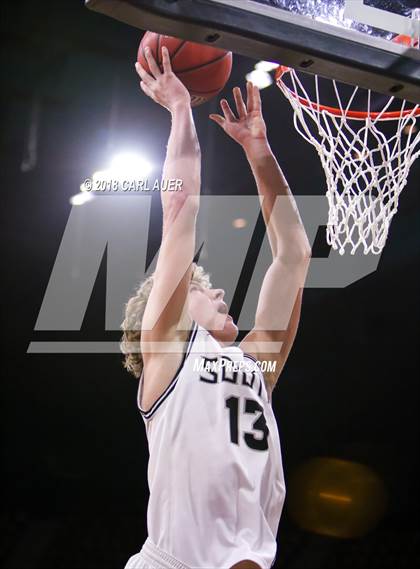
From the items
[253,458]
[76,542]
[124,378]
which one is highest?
[124,378]

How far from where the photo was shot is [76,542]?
257 cm

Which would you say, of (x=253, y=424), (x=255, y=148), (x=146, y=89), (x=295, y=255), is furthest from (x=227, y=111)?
(x=253, y=424)

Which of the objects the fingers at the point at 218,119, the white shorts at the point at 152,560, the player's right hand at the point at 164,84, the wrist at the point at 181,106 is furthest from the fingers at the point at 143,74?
the white shorts at the point at 152,560

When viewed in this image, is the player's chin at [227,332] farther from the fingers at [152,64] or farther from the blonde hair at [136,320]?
the fingers at [152,64]

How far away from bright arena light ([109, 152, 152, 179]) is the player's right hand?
20 centimetres

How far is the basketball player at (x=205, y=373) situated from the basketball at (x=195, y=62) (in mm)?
36

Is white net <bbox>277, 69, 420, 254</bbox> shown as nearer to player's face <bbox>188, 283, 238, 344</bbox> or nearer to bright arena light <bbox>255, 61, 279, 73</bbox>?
bright arena light <bbox>255, 61, 279, 73</bbox>

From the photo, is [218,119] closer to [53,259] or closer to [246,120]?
[246,120]

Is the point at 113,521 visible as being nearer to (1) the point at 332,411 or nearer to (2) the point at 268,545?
(2) the point at 268,545

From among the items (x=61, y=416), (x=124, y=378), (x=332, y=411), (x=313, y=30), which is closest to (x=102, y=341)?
(x=124, y=378)

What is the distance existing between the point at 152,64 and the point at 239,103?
15.4 inches

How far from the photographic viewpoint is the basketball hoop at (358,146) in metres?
2.35

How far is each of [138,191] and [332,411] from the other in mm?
1128

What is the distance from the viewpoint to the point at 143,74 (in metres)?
2.42
